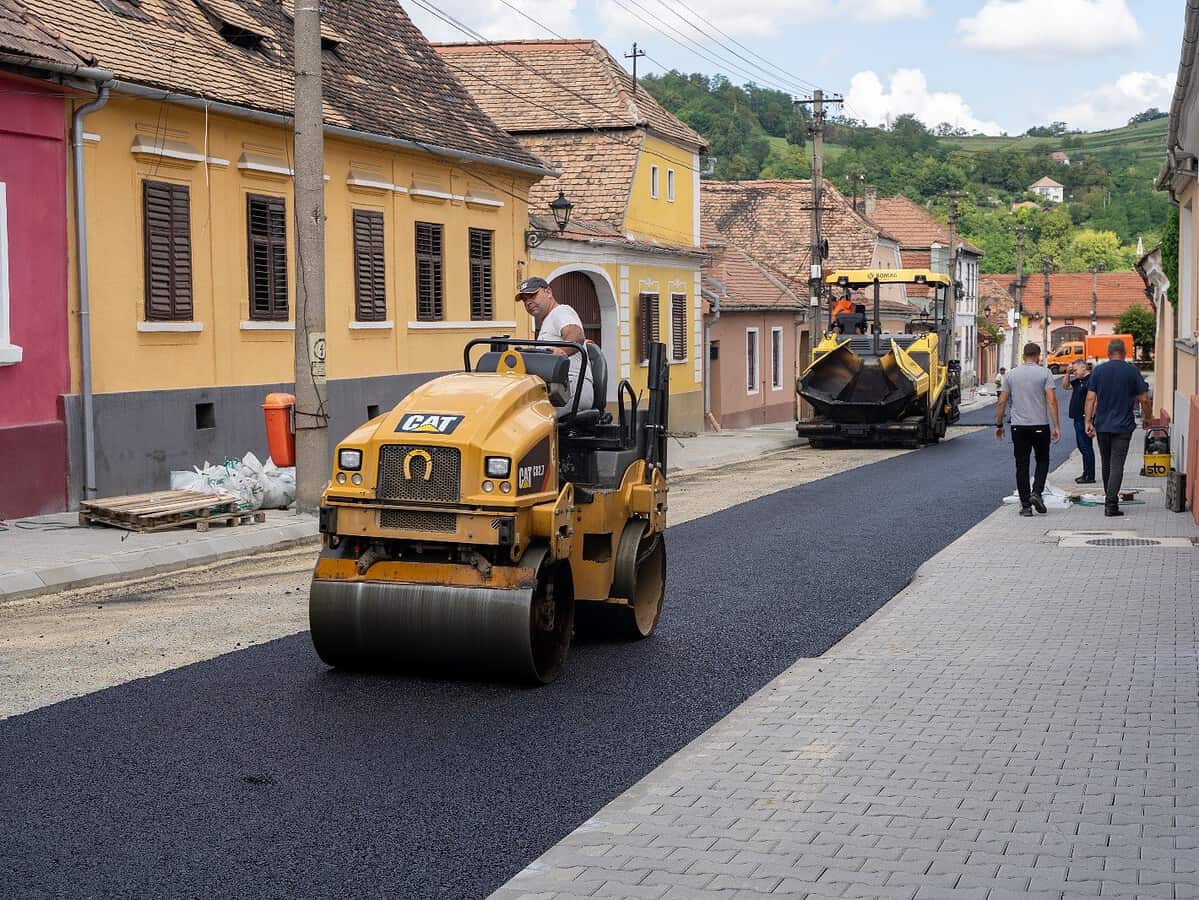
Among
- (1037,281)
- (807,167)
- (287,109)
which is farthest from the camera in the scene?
(1037,281)

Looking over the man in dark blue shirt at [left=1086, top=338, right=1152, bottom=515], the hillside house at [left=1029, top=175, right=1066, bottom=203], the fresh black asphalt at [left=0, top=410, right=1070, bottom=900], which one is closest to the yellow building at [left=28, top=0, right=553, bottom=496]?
the man in dark blue shirt at [left=1086, top=338, right=1152, bottom=515]

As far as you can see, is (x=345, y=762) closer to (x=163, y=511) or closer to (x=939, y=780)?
(x=939, y=780)

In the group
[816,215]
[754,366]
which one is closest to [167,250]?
[816,215]

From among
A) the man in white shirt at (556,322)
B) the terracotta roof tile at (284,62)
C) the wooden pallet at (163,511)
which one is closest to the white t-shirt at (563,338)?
the man in white shirt at (556,322)

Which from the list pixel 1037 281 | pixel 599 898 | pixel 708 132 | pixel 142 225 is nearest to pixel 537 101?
pixel 142 225

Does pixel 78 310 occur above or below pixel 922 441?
above

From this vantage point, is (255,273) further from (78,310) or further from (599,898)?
(599,898)

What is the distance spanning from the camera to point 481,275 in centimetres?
2623

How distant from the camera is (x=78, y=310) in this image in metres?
16.2

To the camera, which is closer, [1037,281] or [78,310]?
[78,310]

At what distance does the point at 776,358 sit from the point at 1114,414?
1184 inches

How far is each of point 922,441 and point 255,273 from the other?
15172 mm

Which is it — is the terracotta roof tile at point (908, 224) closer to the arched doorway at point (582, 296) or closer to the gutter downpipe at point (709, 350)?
the gutter downpipe at point (709, 350)

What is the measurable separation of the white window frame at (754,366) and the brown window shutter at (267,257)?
24238 mm
